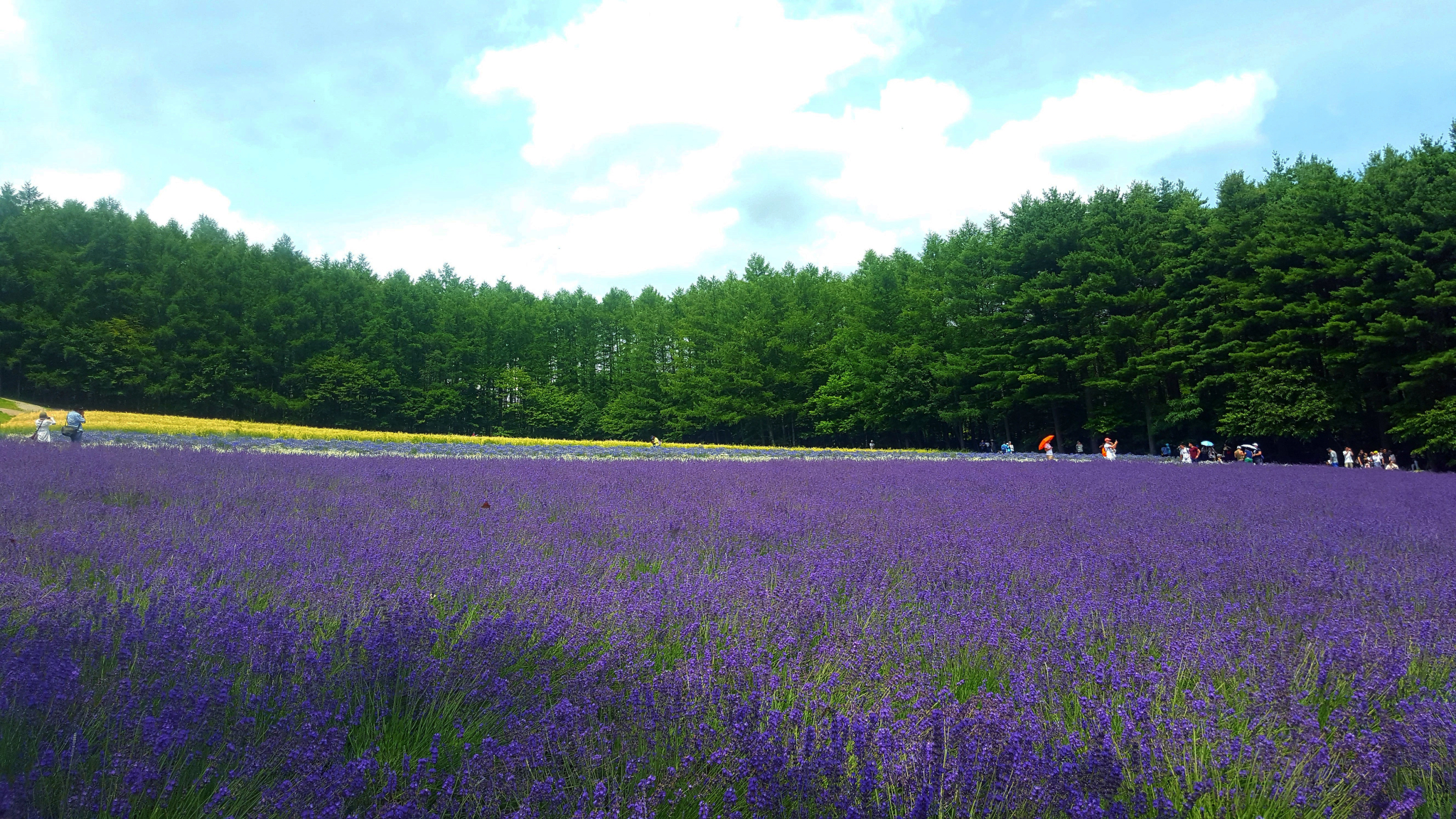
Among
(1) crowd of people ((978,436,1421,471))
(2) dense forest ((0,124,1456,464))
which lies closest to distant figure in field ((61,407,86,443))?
(1) crowd of people ((978,436,1421,471))

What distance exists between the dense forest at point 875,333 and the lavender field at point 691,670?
92.4ft

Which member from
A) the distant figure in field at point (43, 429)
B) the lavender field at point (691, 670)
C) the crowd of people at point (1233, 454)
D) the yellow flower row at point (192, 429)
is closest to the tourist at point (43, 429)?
the distant figure in field at point (43, 429)

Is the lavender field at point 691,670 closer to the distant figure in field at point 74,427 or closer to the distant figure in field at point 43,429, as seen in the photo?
the distant figure in field at point 74,427

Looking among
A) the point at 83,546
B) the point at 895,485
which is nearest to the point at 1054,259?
the point at 895,485

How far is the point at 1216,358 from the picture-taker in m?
31.2

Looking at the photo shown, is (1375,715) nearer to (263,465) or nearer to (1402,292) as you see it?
(263,465)

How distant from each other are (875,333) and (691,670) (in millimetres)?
41503

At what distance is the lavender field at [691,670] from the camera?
67.5 inches

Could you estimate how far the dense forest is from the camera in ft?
88.7

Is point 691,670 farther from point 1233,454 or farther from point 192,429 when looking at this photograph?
point 1233,454

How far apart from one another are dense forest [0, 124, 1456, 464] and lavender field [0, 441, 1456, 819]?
28.2 metres

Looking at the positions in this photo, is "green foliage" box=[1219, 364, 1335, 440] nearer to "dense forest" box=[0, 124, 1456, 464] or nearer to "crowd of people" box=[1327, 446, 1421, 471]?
"dense forest" box=[0, 124, 1456, 464]

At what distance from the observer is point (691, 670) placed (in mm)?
2377

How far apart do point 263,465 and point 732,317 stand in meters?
40.8
